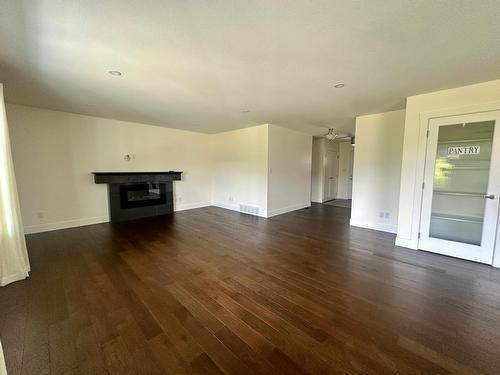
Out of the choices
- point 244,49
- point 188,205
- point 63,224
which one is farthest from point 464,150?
point 63,224

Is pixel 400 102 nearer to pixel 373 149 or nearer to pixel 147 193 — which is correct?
pixel 373 149

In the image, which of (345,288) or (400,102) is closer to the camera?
(345,288)

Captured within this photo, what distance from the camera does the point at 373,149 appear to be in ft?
14.6

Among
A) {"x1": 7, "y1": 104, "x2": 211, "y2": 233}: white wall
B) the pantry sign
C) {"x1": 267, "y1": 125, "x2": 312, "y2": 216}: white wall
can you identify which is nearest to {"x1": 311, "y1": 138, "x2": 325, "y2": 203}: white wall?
{"x1": 267, "y1": 125, "x2": 312, "y2": 216}: white wall

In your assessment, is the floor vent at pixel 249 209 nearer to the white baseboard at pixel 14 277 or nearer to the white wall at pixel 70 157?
the white wall at pixel 70 157

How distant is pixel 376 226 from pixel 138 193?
5793mm

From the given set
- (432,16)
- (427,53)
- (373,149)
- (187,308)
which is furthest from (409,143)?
(187,308)

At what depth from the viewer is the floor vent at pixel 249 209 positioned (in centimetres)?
570

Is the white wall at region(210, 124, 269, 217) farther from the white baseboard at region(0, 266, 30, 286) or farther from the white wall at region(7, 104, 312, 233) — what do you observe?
the white baseboard at region(0, 266, 30, 286)

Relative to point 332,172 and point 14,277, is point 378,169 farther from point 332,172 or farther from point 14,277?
point 14,277

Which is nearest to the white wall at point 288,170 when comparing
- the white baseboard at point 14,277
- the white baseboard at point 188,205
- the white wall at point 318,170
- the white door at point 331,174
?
the white wall at point 318,170

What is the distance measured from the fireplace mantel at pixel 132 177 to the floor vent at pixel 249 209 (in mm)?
2080

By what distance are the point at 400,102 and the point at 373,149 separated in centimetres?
111

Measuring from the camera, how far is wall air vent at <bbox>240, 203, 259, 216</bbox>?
570 cm
